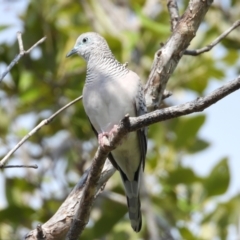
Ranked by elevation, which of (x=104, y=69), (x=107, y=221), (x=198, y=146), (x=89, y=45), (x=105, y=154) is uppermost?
(x=89, y=45)

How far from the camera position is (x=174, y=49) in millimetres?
3824

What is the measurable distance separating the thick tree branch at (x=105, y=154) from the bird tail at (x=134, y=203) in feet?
0.70

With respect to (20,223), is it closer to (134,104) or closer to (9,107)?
(9,107)

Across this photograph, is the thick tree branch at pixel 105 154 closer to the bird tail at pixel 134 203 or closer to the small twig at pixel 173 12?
the bird tail at pixel 134 203

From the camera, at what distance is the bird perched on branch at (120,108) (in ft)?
12.5

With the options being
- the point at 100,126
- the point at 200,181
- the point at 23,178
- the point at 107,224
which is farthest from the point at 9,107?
the point at 100,126

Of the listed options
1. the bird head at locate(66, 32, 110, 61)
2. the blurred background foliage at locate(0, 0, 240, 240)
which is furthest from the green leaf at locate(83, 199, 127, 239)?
the bird head at locate(66, 32, 110, 61)

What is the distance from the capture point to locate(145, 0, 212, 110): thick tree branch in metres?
3.79

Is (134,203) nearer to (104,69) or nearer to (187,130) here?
(104,69)

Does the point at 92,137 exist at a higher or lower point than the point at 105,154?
higher

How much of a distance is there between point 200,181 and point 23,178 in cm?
160

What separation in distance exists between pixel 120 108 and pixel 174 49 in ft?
1.56

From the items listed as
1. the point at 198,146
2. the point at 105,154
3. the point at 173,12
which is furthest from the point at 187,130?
the point at 105,154

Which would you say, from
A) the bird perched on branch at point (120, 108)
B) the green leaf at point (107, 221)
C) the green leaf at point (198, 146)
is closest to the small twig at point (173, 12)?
the bird perched on branch at point (120, 108)
